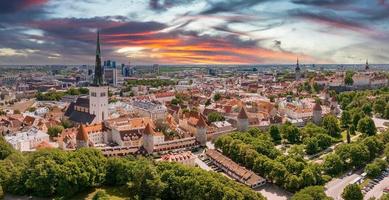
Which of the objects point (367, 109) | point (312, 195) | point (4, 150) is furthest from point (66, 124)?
point (367, 109)

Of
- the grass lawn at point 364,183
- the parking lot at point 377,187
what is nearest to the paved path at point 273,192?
the parking lot at point 377,187

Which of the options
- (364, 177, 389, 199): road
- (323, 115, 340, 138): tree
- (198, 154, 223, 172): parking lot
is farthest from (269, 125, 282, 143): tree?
(364, 177, 389, 199): road

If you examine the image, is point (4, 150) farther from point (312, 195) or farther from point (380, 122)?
point (380, 122)

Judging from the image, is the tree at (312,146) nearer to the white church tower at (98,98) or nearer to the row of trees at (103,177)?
the row of trees at (103,177)

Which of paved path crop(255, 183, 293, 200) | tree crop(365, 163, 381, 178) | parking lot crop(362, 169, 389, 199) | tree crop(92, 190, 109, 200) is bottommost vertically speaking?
paved path crop(255, 183, 293, 200)

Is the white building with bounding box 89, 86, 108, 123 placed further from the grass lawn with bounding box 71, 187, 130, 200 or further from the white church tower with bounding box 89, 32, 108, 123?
the grass lawn with bounding box 71, 187, 130, 200

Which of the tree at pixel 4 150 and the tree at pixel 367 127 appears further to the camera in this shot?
the tree at pixel 367 127
